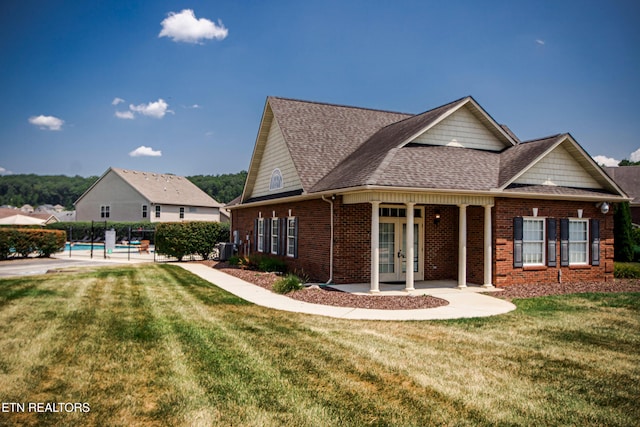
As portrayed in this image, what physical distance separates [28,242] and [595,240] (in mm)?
28334

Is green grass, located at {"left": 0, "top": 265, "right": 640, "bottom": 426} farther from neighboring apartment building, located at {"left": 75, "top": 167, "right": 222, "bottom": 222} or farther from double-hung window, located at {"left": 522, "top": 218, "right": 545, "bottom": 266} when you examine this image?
neighboring apartment building, located at {"left": 75, "top": 167, "right": 222, "bottom": 222}

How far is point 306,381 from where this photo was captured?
234 inches

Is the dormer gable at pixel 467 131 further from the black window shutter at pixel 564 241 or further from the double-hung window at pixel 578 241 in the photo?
the double-hung window at pixel 578 241

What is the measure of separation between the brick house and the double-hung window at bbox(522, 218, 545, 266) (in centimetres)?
3

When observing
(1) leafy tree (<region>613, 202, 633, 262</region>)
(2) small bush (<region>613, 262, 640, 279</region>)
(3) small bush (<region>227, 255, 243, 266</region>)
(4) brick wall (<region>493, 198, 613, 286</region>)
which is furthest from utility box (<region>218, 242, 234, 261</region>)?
(1) leafy tree (<region>613, 202, 633, 262</region>)

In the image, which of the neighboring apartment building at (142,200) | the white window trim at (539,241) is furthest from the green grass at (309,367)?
the neighboring apartment building at (142,200)

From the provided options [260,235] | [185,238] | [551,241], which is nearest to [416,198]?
[551,241]

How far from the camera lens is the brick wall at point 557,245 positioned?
573 inches

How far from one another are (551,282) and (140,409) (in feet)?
46.3

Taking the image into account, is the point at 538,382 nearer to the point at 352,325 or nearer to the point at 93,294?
the point at 352,325

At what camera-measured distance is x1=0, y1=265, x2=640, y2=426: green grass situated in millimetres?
5043

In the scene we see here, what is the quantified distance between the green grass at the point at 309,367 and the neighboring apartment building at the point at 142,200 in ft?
127

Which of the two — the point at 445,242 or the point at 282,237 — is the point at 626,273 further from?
the point at 282,237

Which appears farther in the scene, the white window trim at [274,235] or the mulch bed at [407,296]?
the white window trim at [274,235]
